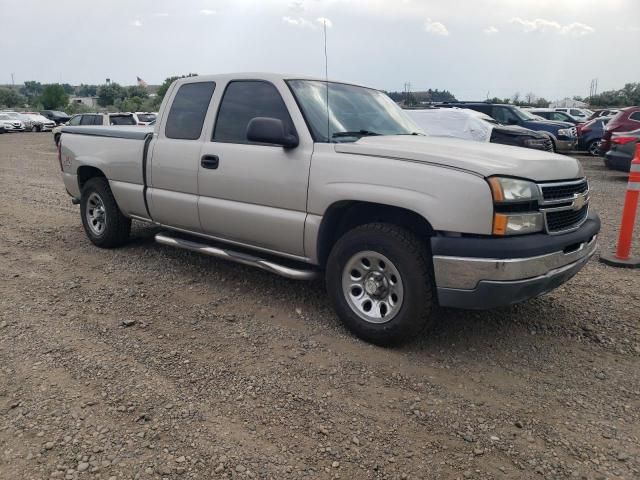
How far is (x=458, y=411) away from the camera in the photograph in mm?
3010

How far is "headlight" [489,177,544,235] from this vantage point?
317cm

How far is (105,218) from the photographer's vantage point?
19.8ft

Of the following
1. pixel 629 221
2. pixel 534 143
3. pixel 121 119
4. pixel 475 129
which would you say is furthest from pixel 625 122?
pixel 121 119

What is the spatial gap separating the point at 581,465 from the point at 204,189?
3492 mm

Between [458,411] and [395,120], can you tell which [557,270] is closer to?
[458,411]

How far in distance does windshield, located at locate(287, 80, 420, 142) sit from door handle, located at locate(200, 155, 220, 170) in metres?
0.90

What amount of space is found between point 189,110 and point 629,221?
14.9 ft

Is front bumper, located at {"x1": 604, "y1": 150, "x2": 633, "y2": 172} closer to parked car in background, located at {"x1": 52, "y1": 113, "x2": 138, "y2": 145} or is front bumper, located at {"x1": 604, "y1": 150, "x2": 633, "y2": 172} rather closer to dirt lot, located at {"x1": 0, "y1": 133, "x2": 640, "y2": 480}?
dirt lot, located at {"x1": 0, "y1": 133, "x2": 640, "y2": 480}

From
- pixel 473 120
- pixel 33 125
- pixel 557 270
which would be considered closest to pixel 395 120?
pixel 557 270

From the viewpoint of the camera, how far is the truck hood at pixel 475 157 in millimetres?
3273

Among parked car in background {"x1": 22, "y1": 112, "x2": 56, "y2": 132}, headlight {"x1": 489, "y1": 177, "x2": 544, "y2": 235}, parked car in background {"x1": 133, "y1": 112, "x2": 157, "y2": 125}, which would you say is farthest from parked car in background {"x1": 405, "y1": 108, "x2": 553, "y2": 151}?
parked car in background {"x1": 22, "y1": 112, "x2": 56, "y2": 132}

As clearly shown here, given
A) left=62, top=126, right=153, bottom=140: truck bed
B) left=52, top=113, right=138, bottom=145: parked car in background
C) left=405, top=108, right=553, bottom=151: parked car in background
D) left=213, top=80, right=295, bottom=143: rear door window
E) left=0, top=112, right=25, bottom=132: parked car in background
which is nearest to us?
left=213, top=80, right=295, bottom=143: rear door window

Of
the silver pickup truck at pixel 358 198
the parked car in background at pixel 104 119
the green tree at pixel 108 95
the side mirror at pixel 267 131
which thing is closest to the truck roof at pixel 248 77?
the silver pickup truck at pixel 358 198

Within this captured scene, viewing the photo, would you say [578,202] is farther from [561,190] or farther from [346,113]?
[346,113]
